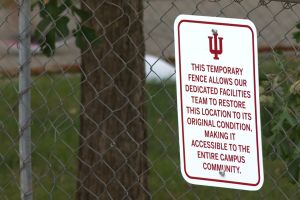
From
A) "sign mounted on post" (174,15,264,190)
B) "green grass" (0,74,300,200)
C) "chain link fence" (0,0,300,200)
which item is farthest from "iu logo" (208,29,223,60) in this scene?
"green grass" (0,74,300,200)

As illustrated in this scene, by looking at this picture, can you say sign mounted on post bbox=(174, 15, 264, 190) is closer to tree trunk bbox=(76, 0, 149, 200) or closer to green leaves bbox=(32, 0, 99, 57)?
green leaves bbox=(32, 0, 99, 57)

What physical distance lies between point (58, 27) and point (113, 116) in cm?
61

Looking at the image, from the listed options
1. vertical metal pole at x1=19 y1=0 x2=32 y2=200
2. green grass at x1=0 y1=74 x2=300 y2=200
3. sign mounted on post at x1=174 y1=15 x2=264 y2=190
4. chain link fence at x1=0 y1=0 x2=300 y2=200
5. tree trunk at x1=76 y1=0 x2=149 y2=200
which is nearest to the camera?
sign mounted on post at x1=174 y1=15 x2=264 y2=190

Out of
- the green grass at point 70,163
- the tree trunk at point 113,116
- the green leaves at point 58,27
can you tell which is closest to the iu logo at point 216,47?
the green leaves at point 58,27

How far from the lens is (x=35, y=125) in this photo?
7570 millimetres

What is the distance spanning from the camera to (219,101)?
3.52 metres

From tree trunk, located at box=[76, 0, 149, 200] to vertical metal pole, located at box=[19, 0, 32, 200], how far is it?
52 centimetres

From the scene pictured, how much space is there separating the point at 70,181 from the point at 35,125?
1.05 meters

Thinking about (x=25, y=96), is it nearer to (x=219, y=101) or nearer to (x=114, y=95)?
(x=114, y=95)

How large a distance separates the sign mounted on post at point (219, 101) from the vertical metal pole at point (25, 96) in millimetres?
785

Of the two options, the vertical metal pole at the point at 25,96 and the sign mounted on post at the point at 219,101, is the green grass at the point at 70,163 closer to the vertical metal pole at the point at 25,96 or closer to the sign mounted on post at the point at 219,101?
the vertical metal pole at the point at 25,96

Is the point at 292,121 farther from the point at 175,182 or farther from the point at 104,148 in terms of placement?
the point at 175,182

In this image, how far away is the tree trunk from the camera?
15.5 feet

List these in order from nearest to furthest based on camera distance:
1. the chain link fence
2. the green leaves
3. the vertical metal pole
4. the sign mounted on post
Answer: the sign mounted on post → the chain link fence → the vertical metal pole → the green leaves
